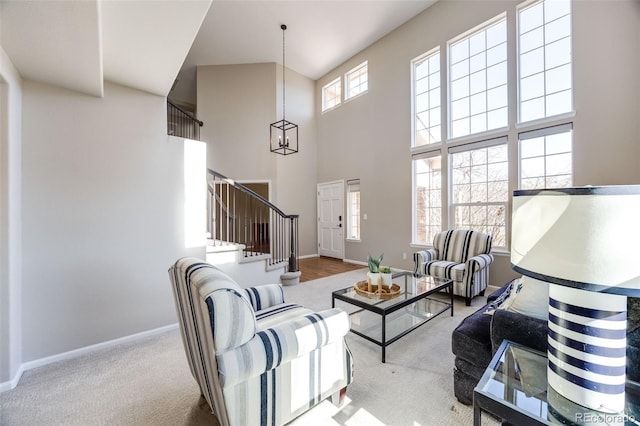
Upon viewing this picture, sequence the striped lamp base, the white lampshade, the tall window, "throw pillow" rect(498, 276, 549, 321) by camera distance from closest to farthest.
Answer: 1. the white lampshade
2. the striped lamp base
3. "throw pillow" rect(498, 276, 549, 321)
4. the tall window

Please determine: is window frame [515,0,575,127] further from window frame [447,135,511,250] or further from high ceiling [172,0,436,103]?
high ceiling [172,0,436,103]

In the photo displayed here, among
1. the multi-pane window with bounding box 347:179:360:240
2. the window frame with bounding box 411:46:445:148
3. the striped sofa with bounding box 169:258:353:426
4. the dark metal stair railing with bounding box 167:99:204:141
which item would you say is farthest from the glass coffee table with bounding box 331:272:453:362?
the dark metal stair railing with bounding box 167:99:204:141

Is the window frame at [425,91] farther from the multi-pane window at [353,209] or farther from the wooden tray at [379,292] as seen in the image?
the wooden tray at [379,292]

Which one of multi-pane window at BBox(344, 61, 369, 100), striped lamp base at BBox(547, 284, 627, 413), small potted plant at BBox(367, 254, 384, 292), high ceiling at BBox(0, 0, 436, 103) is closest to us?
striped lamp base at BBox(547, 284, 627, 413)

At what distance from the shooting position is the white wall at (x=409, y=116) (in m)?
2.96

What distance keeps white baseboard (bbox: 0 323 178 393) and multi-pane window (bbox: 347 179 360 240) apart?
4315 millimetres

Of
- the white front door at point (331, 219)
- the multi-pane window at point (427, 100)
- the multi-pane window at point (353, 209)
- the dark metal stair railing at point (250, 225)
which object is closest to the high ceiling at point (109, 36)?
the multi-pane window at point (427, 100)

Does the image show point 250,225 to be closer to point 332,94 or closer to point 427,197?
point 427,197

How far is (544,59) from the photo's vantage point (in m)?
3.57

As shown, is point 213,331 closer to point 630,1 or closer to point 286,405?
point 286,405

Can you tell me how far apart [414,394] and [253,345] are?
1.23 meters

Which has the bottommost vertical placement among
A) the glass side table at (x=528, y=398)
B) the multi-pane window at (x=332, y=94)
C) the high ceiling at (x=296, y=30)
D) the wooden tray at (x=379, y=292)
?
the wooden tray at (x=379, y=292)

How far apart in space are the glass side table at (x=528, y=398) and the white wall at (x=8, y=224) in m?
2.93

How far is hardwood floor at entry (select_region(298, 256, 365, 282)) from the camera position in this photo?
5.00 meters
